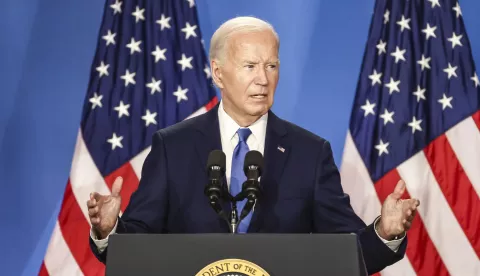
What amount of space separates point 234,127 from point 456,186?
5.87ft

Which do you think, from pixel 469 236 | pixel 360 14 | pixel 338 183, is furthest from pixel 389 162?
pixel 338 183

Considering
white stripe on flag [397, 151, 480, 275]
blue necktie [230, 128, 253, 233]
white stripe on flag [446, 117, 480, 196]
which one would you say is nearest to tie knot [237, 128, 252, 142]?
blue necktie [230, 128, 253, 233]

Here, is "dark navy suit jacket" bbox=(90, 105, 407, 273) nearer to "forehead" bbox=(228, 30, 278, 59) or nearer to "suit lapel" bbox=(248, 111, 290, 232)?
"suit lapel" bbox=(248, 111, 290, 232)

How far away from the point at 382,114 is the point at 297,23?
0.77m

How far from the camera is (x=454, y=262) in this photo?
3783 millimetres

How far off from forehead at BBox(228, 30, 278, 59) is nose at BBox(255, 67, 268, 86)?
0.04 metres

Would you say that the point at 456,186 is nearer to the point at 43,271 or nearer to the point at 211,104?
the point at 211,104

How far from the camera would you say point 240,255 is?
1.62 meters

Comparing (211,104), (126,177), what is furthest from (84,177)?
(211,104)

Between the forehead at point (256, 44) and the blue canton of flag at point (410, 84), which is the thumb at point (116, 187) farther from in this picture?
the blue canton of flag at point (410, 84)

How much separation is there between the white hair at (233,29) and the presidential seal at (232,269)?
97 centimetres

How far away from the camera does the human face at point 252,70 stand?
2.35m

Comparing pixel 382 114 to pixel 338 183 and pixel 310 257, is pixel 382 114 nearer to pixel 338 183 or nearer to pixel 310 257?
pixel 338 183

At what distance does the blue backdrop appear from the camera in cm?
414
